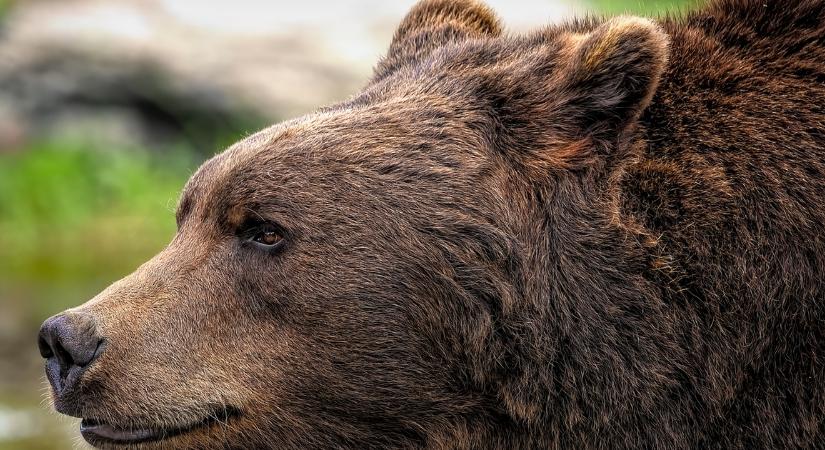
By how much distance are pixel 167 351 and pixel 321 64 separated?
35.3 feet

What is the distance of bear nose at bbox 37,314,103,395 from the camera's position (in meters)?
4.51

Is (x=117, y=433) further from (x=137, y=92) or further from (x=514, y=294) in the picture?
(x=137, y=92)

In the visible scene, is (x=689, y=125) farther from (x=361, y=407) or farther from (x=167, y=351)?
(x=167, y=351)

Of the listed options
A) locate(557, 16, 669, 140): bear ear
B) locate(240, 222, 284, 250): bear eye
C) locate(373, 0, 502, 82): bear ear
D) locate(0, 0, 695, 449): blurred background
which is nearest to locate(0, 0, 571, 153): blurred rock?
locate(0, 0, 695, 449): blurred background

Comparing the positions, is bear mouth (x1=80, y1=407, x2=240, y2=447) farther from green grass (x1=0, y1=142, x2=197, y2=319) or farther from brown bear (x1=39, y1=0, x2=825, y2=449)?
green grass (x1=0, y1=142, x2=197, y2=319)

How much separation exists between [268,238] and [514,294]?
0.90m

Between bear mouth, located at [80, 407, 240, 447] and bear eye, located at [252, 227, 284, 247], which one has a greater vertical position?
bear eye, located at [252, 227, 284, 247]

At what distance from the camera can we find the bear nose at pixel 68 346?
4.51 metres

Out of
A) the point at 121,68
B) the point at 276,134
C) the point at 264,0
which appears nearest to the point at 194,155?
the point at 121,68

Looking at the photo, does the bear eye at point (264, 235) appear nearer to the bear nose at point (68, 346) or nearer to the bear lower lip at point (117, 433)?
the bear nose at point (68, 346)

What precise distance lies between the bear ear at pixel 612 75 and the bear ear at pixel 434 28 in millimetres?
852

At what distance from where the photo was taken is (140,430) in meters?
4.62

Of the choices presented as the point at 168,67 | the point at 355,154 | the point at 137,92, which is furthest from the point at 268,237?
the point at 137,92

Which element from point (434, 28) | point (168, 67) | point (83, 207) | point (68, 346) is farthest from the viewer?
point (168, 67)
